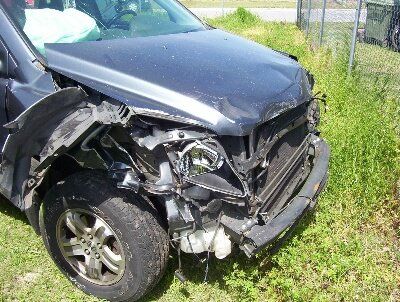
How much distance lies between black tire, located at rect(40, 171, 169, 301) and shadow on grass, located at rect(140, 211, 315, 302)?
0.34 m

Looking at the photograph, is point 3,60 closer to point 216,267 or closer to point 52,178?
point 52,178

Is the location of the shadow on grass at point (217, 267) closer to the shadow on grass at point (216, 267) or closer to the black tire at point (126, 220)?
the shadow on grass at point (216, 267)

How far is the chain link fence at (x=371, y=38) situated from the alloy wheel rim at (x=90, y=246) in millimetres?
3911

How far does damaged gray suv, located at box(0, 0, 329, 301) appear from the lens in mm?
2424

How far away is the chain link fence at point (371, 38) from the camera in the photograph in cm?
554

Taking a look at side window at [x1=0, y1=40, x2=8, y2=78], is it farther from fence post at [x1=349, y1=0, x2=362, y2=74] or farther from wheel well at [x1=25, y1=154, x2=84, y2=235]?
fence post at [x1=349, y1=0, x2=362, y2=74]

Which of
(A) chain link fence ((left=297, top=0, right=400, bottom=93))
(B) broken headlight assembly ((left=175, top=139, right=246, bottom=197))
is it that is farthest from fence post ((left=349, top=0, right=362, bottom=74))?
(B) broken headlight assembly ((left=175, top=139, right=246, bottom=197))

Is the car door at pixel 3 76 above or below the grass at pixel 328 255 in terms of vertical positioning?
above

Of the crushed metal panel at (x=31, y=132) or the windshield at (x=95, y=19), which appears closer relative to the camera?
the crushed metal panel at (x=31, y=132)

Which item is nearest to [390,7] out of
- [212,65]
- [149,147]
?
[212,65]

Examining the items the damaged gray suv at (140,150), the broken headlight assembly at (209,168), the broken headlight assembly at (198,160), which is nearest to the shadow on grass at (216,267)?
the damaged gray suv at (140,150)

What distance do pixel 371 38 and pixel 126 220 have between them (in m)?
5.00

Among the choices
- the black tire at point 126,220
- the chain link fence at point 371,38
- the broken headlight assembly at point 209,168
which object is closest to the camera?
the broken headlight assembly at point 209,168

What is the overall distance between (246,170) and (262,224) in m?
0.39
